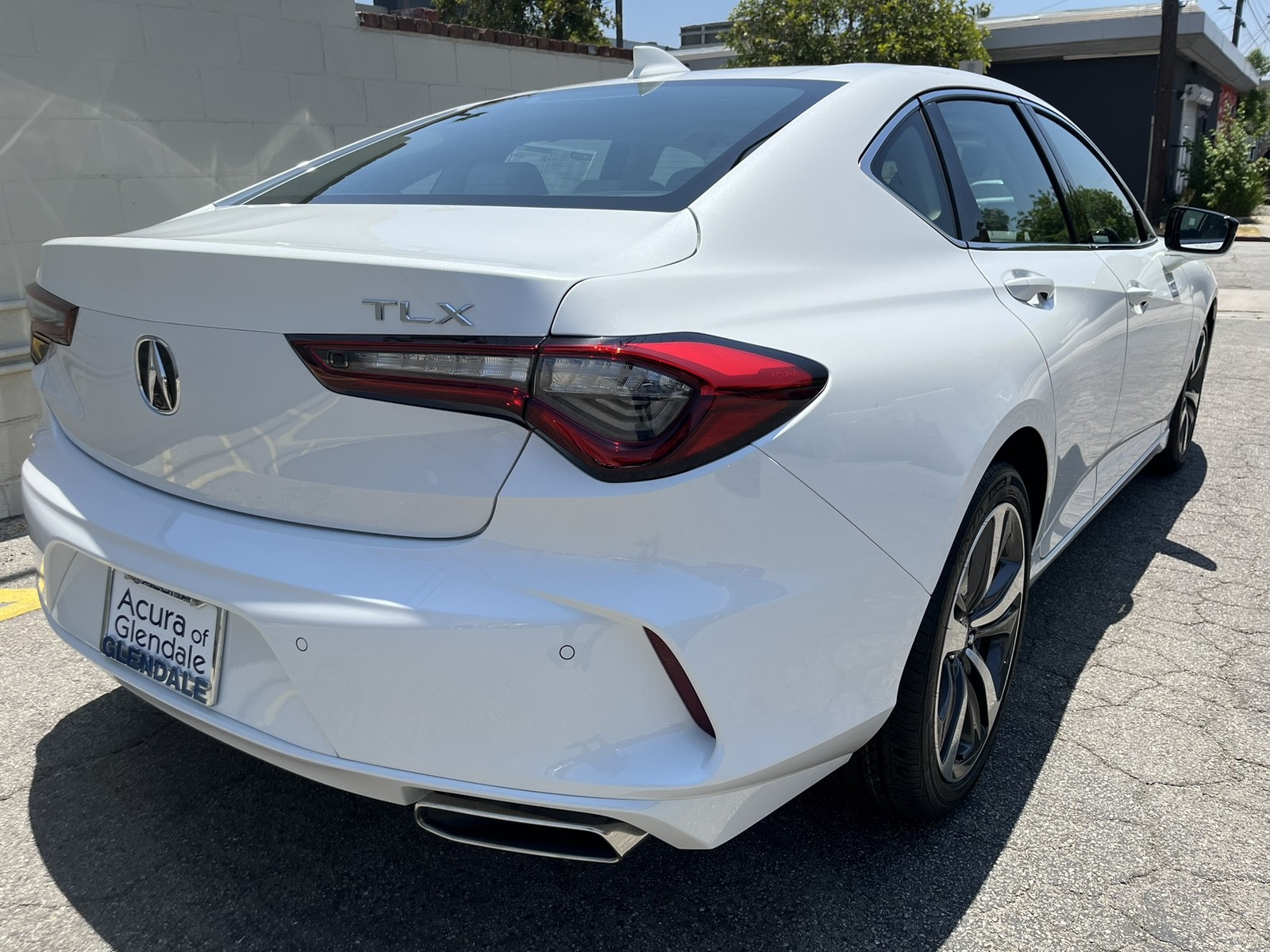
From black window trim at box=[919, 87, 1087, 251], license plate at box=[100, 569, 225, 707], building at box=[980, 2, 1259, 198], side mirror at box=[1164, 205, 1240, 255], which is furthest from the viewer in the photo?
building at box=[980, 2, 1259, 198]

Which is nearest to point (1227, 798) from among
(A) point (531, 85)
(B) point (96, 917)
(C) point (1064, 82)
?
(B) point (96, 917)

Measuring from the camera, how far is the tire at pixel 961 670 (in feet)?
6.66

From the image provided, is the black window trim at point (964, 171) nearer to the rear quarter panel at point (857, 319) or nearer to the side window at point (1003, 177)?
the side window at point (1003, 177)

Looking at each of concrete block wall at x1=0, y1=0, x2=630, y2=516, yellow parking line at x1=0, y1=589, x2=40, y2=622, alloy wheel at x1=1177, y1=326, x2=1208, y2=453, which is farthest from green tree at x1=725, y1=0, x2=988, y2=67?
yellow parking line at x1=0, y1=589, x2=40, y2=622

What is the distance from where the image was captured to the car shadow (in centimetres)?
198

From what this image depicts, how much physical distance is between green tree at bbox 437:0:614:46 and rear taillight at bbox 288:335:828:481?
844 inches

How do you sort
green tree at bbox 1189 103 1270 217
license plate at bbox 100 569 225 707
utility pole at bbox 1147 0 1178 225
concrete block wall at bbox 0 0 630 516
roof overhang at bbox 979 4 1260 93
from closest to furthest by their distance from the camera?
license plate at bbox 100 569 225 707, concrete block wall at bbox 0 0 630 516, utility pole at bbox 1147 0 1178 225, roof overhang at bbox 979 4 1260 93, green tree at bbox 1189 103 1270 217

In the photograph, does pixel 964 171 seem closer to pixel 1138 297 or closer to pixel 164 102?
pixel 1138 297

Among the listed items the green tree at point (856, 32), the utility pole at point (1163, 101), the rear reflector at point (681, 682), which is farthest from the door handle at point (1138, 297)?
the utility pole at point (1163, 101)

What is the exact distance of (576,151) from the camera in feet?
7.52

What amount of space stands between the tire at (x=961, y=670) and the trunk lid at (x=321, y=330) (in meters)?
0.87

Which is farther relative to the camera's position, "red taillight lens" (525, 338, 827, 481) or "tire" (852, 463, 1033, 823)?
"tire" (852, 463, 1033, 823)

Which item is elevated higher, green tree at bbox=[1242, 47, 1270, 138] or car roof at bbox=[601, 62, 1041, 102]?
green tree at bbox=[1242, 47, 1270, 138]

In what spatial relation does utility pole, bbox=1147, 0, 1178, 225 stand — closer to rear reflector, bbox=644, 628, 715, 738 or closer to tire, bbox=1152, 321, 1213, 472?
tire, bbox=1152, 321, 1213, 472
